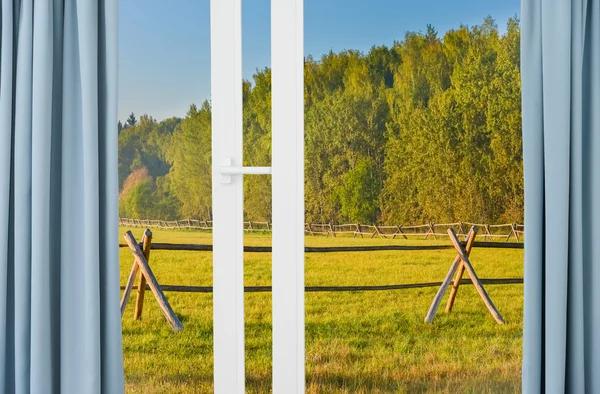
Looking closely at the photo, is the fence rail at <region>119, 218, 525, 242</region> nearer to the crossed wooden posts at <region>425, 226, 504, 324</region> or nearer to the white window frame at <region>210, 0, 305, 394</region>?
the crossed wooden posts at <region>425, 226, 504, 324</region>

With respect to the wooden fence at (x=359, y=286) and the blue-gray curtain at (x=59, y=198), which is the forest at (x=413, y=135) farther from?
the blue-gray curtain at (x=59, y=198)

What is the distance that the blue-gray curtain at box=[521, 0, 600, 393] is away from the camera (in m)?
1.26

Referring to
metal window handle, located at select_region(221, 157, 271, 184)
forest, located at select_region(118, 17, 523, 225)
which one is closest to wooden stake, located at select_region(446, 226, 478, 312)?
forest, located at select_region(118, 17, 523, 225)

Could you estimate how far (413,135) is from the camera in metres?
1.73

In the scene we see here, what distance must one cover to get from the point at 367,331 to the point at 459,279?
0.35m

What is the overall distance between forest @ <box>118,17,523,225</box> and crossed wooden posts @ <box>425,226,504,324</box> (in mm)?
71

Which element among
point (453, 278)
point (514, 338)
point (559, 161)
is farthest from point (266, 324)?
point (559, 161)

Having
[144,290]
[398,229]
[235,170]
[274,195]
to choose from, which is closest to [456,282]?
[398,229]

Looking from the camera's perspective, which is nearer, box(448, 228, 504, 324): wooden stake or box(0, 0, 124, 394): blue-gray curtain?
box(0, 0, 124, 394): blue-gray curtain

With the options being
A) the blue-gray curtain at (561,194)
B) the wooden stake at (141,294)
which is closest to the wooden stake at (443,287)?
the blue-gray curtain at (561,194)

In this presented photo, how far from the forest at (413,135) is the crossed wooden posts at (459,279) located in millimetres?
71

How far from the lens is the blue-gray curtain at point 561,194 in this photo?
1.26 meters

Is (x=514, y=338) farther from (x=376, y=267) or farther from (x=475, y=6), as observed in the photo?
(x=475, y=6)

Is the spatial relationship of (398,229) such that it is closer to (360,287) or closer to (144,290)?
(360,287)
